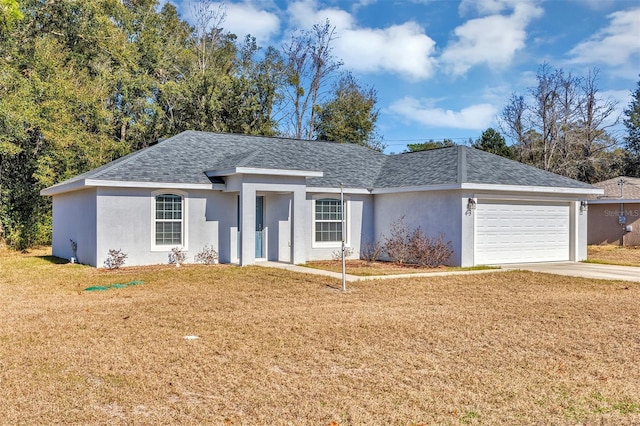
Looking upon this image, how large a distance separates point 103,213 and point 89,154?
11.4 meters

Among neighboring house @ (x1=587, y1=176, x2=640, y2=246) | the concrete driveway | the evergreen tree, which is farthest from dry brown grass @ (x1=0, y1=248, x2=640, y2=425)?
the evergreen tree

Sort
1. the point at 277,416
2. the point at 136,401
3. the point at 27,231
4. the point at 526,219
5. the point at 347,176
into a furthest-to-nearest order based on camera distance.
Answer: the point at 27,231 < the point at 347,176 < the point at 526,219 < the point at 136,401 < the point at 277,416

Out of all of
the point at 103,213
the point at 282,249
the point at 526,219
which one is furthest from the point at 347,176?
the point at 103,213

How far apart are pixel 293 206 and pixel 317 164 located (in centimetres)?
357

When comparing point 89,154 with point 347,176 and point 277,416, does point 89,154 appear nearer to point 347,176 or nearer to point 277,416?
point 347,176

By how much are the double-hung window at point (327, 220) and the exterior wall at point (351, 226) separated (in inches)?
7.5

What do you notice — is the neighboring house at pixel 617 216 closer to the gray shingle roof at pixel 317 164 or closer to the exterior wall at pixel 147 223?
the gray shingle roof at pixel 317 164

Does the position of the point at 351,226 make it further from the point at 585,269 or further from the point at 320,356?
the point at 320,356

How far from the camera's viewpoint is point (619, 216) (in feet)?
92.9

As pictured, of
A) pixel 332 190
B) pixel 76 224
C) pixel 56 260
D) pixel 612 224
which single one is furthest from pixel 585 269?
pixel 56 260

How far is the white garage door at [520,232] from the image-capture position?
56.7 ft

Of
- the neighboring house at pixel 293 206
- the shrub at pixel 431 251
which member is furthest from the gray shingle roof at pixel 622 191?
the shrub at pixel 431 251

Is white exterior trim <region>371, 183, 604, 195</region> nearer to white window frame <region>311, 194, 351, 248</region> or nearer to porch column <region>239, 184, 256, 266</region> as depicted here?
white window frame <region>311, 194, 351, 248</region>

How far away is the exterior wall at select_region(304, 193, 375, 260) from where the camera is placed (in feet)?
61.9
